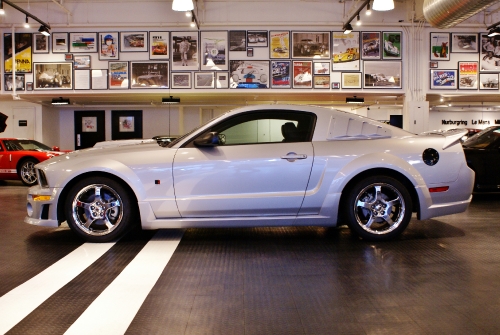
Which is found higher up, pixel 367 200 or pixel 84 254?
pixel 367 200

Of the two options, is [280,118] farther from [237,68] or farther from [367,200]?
[237,68]

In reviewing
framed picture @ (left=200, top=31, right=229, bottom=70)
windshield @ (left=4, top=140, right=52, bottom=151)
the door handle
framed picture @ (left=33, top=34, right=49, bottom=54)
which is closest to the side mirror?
the door handle

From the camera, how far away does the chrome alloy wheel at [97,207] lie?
478cm

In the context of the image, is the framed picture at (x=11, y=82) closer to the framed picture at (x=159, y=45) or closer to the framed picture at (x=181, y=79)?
the framed picture at (x=159, y=45)

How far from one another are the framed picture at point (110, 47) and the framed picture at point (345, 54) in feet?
22.3

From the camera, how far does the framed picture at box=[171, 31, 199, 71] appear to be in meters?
14.7

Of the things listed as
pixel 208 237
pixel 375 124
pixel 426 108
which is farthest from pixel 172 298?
pixel 426 108

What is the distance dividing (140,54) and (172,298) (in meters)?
12.8

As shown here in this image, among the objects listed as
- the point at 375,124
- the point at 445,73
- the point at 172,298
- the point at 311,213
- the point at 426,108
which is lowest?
the point at 172,298

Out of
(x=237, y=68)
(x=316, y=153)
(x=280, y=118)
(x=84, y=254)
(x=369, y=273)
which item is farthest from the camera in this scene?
(x=237, y=68)

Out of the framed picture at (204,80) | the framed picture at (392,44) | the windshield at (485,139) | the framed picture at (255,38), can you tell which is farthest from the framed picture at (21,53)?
the windshield at (485,139)

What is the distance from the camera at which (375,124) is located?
499 cm

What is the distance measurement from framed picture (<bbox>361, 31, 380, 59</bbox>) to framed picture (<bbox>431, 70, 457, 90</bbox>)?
6.50 ft

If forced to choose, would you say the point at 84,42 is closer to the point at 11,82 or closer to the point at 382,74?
the point at 11,82
